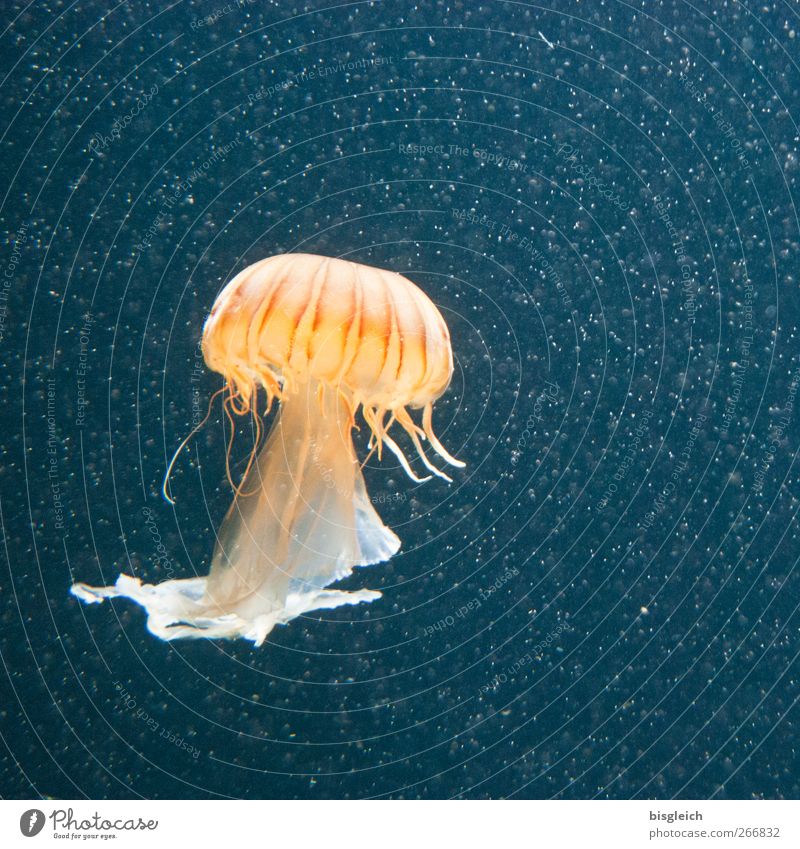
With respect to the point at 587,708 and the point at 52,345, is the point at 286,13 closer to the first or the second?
the point at 52,345

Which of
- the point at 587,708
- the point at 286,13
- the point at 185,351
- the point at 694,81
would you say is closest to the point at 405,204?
the point at 286,13
